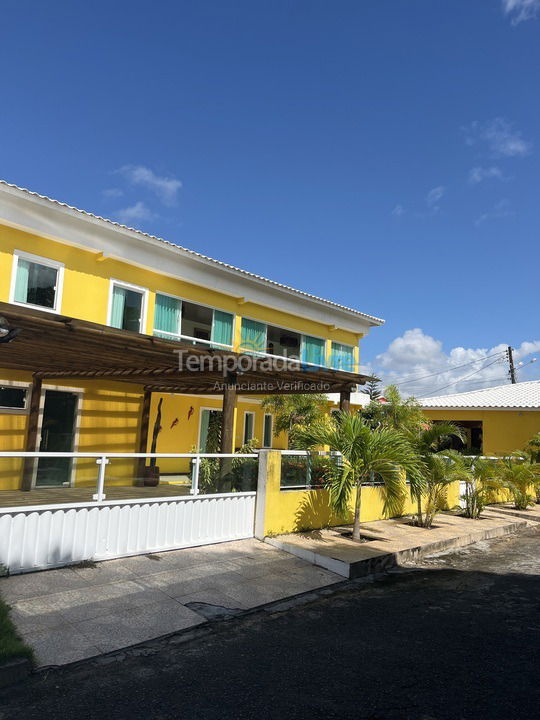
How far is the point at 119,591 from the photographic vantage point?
19.5ft

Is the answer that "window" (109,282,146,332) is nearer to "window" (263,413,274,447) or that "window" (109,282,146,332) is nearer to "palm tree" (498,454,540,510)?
"window" (263,413,274,447)

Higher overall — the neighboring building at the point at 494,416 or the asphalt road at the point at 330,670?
the neighboring building at the point at 494,416

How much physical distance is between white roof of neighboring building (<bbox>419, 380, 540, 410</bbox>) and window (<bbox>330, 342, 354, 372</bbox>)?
730 centimetres

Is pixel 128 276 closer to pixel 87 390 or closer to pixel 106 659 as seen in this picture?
pixel 87 390

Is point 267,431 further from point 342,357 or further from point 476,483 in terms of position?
point 476,483

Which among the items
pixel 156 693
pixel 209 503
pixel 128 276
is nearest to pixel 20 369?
pixel 128 276

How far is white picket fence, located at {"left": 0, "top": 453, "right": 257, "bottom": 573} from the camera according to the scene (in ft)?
20.4

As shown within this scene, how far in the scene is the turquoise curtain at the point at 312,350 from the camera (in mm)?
19094

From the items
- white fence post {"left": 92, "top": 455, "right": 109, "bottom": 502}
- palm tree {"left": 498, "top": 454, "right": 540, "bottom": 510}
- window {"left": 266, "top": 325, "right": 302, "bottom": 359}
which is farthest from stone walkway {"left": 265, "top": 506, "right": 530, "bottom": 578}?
window {"left": 266, "top": 325, "right": 302, "bottom": 359}

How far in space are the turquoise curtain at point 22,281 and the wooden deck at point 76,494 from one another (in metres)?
6.41

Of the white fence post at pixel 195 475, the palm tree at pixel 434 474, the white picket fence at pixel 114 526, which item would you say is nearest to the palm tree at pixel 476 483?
the palm tree at pixel 434 474

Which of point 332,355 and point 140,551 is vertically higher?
point 332,355

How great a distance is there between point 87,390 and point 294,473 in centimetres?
674

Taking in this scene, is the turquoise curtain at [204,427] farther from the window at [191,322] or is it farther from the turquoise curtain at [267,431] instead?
the turquoise curtain at [267,431]
